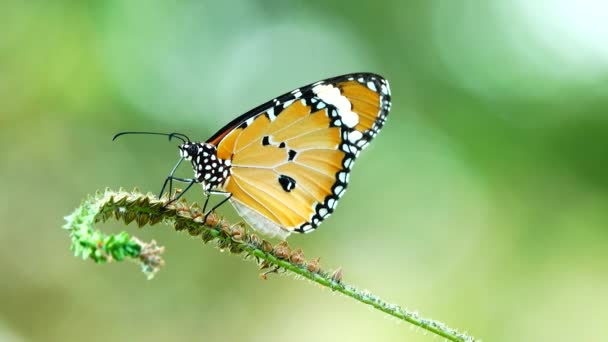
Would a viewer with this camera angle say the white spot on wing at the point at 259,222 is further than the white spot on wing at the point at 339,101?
No

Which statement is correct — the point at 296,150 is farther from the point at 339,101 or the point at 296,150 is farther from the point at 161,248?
the point at 161,248

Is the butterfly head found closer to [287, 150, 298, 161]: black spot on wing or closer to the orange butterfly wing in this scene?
the orange butterfly wing

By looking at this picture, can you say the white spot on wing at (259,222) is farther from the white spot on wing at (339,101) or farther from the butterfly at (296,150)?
the white spot on wing at (339,101)

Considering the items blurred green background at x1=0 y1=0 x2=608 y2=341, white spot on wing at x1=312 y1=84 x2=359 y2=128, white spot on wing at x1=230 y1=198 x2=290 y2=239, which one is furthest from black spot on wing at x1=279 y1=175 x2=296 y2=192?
blurred green background at x1=0 y1=0 x2=608 y2=341

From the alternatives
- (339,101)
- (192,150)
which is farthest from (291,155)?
(192,150)

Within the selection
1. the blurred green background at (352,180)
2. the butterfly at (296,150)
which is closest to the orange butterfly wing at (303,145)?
the butterfly at (296,150)

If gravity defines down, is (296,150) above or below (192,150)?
above
